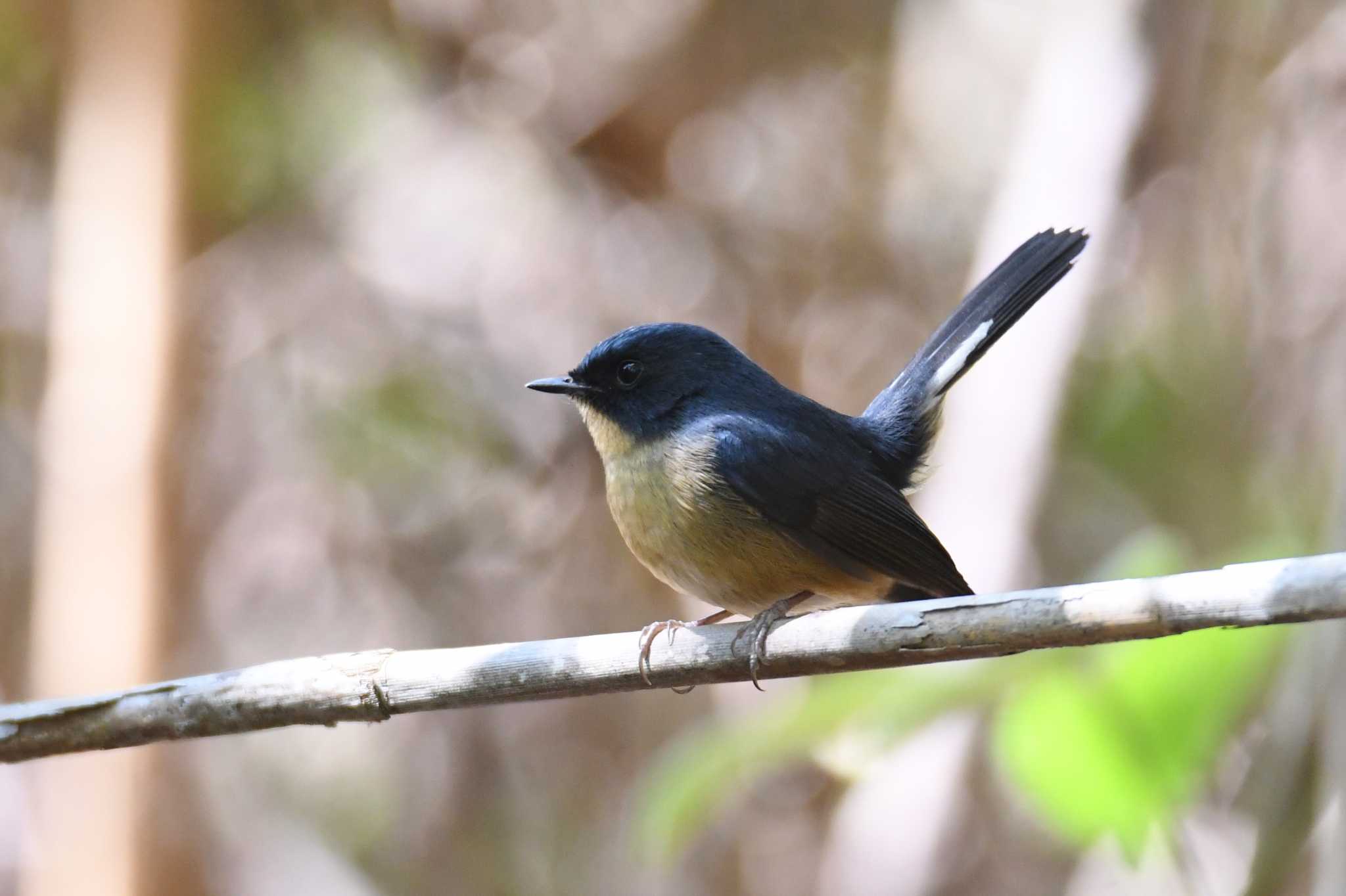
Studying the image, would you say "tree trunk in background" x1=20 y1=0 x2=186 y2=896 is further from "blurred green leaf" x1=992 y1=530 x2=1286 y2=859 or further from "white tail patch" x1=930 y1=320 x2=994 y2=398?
"blurred green leaf" x1=992 y1=530 x2=1286 y2=859

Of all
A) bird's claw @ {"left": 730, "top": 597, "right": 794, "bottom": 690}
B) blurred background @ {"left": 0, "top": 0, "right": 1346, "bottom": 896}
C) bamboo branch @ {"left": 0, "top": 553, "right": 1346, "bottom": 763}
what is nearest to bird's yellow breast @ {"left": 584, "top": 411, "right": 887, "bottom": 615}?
bird's claw @ {"left": 730, "top": 597, "right": 794, "bottom": 690}

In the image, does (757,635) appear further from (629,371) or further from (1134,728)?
(629,371)

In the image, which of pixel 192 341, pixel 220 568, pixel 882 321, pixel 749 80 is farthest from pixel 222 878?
pixel 749 80

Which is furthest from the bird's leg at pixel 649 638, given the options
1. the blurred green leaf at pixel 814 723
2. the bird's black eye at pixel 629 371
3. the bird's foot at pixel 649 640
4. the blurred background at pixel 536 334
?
the blurred background at pixel 536 334

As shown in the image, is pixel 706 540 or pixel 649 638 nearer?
pixel 649 638

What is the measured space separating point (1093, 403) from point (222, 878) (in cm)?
406

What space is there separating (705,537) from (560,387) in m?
0.60

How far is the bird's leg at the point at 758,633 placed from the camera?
232 cm

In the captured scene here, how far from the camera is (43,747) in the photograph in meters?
2.42

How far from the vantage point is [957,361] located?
11.6ft

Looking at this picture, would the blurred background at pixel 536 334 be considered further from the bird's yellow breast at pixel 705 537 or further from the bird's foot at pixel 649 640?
the bird's foot at pixel 649 640

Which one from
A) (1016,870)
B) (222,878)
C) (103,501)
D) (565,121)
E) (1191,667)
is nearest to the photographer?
(1191,667)

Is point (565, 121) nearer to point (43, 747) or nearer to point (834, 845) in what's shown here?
point (834, 845)

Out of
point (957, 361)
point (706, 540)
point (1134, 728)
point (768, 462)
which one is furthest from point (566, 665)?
point (957, 361)
